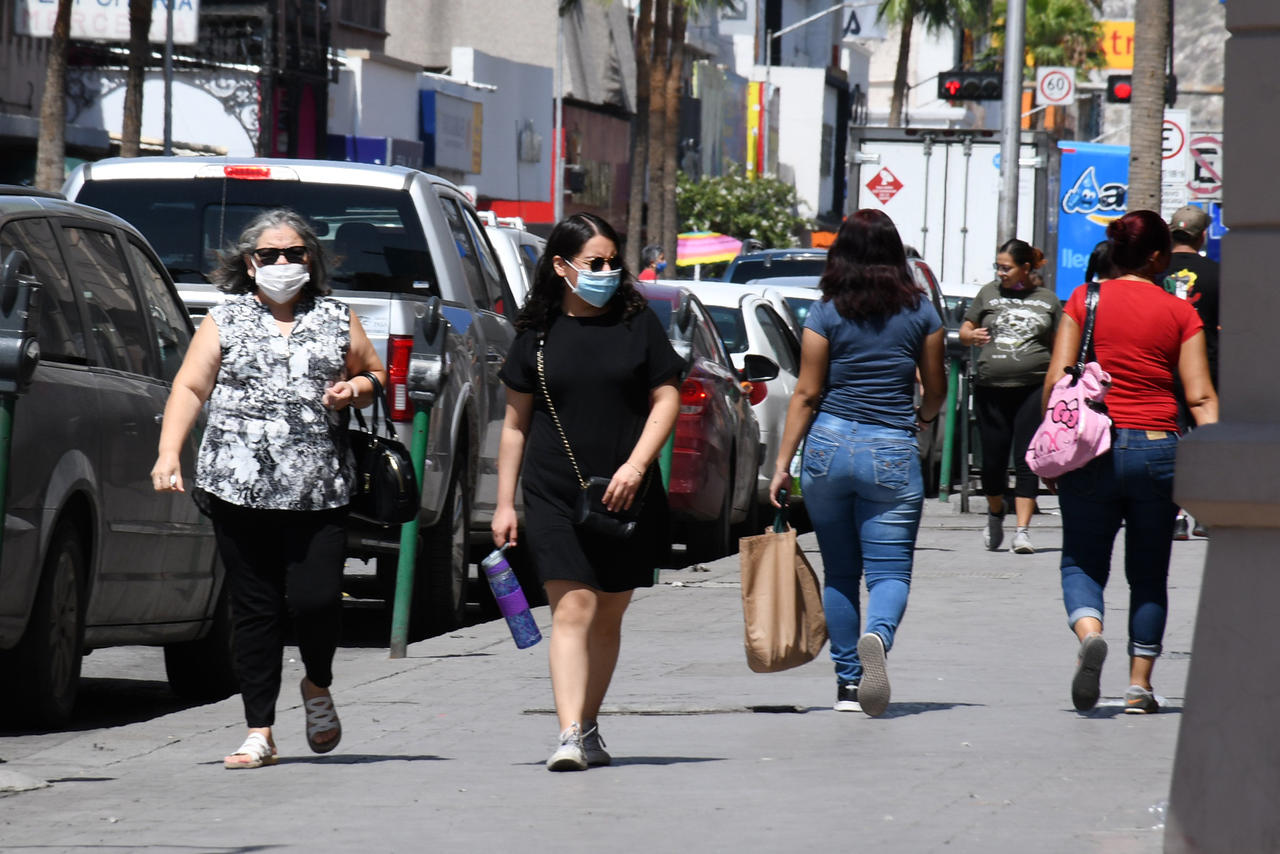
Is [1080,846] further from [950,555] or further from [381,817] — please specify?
[950,555]

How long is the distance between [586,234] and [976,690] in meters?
2.59

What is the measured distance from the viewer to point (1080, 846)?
5336 mm

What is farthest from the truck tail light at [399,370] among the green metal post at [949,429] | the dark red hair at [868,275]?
the green metal post at [949,429]

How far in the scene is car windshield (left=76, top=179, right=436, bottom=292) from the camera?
34.6 ft

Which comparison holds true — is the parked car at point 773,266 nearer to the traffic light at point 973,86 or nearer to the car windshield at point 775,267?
the car windshield at point 775,267

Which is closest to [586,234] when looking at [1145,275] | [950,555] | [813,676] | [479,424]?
[1145,275]

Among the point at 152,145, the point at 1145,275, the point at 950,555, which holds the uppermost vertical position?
the point at 152,145

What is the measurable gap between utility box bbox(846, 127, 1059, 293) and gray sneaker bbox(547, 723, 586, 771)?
1022 inches

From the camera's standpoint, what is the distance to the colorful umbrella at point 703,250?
158 ft

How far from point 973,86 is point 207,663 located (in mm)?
26433

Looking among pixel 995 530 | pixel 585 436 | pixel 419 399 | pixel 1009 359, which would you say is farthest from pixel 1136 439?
pixel 995 530

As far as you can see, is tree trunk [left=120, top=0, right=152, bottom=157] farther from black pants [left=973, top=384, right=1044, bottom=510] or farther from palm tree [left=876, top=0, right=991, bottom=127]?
palm tree [left=876, top=0, right=991, bottom=127]

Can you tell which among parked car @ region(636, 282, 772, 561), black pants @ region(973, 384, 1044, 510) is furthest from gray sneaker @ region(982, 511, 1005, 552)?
parked car @ region(636, 282, 772, 561)

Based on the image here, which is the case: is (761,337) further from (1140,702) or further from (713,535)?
(1140,702)
